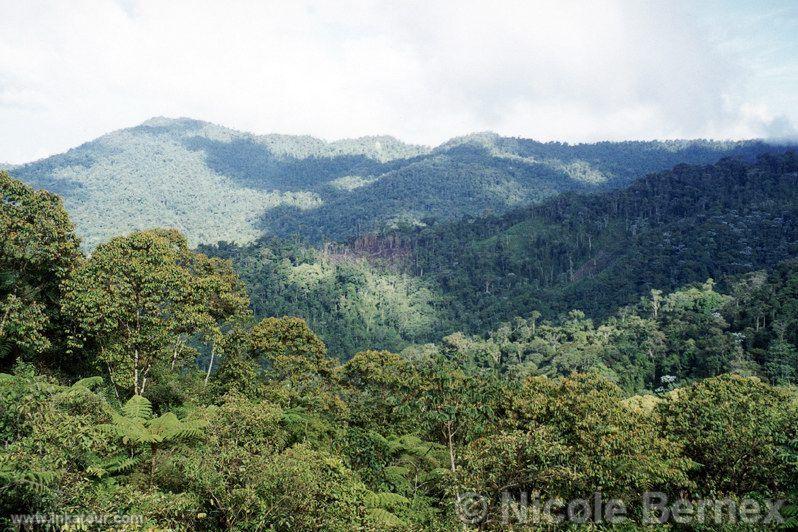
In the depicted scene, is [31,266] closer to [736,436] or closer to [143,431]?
[143,431]

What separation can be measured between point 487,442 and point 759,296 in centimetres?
8180

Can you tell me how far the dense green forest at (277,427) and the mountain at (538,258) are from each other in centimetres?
7780

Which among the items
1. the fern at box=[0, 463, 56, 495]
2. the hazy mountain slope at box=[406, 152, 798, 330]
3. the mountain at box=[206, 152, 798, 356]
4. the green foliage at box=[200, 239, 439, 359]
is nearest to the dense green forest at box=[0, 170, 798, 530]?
the fern at box=[0, 463, 56, 495]

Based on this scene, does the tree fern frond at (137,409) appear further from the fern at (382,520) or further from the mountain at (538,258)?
the mountain at (538,258)

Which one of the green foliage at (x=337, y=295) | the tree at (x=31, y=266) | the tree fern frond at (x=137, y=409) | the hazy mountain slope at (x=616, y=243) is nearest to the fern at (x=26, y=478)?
the tree fern frond at (x=137, y=409)

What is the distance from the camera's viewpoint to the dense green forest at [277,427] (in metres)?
10.3

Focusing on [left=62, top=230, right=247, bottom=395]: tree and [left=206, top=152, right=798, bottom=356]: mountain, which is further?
[left=206, top=152, right=798, bottom=356]: mountain

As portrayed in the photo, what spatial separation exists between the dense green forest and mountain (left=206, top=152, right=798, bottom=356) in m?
77.8

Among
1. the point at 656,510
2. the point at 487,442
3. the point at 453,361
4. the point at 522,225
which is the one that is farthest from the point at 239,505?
the point at 522,225

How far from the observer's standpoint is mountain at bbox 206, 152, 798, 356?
117188 mm

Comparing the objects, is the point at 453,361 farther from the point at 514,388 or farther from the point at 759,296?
the point at 759,296

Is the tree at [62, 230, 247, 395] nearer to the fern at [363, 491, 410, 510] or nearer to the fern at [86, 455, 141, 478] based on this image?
the fern at [86, 455, 141, 478]

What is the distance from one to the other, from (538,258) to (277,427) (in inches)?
5662

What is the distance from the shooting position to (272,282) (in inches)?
4692
